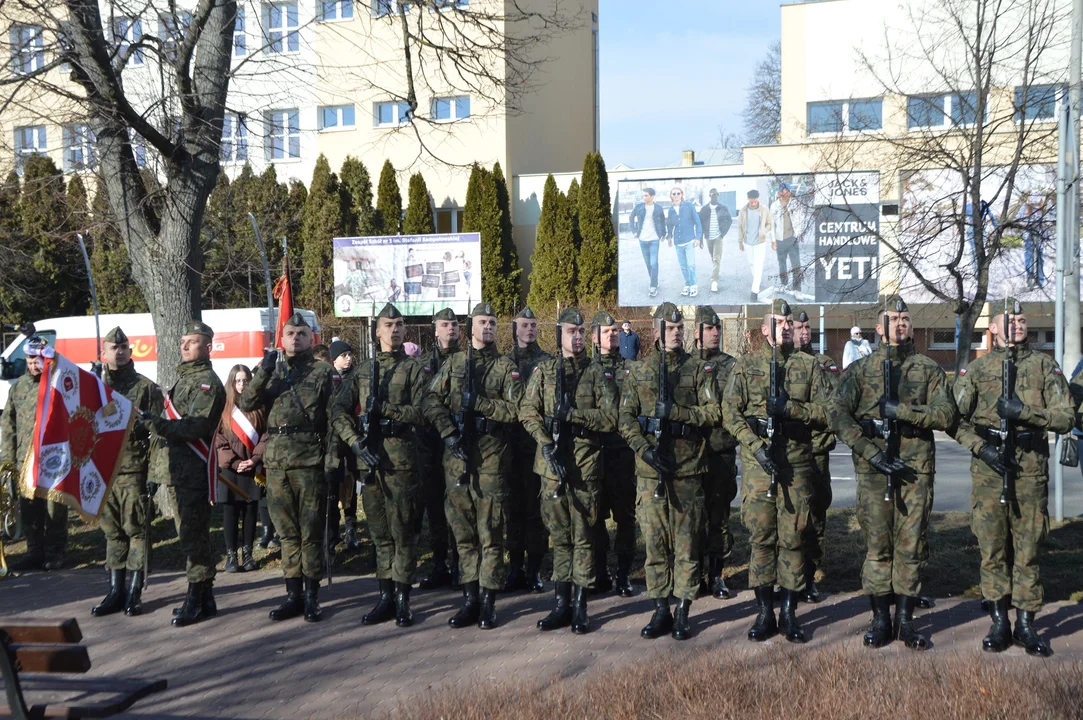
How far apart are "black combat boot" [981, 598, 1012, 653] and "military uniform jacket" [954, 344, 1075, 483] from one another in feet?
2.72

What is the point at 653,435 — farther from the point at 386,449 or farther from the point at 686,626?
the point at 386,449

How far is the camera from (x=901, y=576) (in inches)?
255

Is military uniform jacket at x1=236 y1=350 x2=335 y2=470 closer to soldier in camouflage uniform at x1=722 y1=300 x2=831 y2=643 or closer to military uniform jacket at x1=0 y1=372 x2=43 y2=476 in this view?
military uniform jacket at x1=0 y1=372 x2=43 y2=476

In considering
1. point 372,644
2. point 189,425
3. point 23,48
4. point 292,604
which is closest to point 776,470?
point 372,644

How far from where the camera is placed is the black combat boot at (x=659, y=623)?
270 inches

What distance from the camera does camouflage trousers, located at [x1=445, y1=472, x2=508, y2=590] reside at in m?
7.15

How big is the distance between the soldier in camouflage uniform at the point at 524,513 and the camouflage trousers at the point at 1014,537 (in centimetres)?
345

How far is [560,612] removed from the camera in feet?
23.4

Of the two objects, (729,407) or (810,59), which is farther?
(810,59)

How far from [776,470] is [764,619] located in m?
1.06

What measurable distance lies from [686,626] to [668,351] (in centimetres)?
198

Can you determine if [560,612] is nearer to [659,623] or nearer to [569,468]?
[659,623]

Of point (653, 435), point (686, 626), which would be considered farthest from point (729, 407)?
point (686, 626)

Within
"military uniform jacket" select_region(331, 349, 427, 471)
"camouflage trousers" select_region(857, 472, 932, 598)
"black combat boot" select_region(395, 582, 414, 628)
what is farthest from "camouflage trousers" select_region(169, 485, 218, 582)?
"camouflage trousers" select_region(857, 472, 932, 598)
